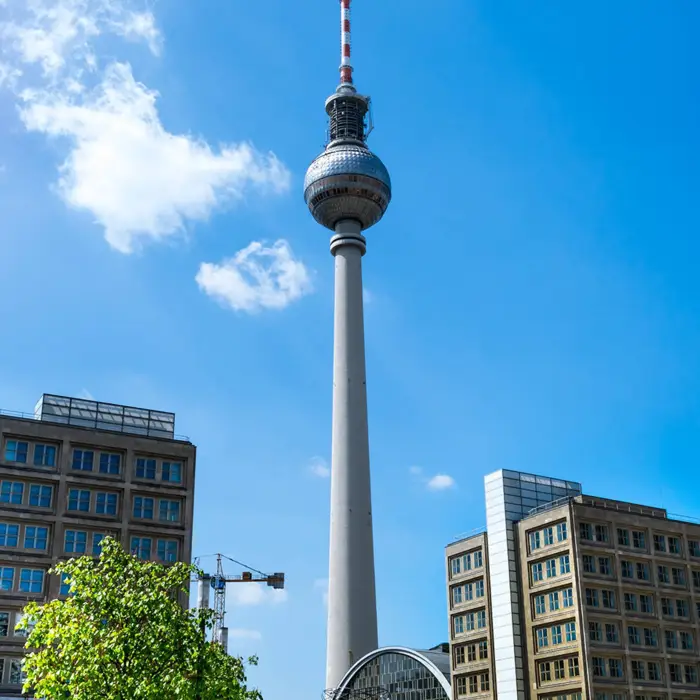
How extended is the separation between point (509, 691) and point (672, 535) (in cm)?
2063

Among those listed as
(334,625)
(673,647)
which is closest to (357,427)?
(334,625)

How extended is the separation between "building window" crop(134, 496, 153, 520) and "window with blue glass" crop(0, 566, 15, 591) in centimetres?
1248

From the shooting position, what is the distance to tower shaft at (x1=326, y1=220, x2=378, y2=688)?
11744 cm

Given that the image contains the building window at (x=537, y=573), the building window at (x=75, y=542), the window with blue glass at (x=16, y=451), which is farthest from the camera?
the building window at (x=75, y=542)

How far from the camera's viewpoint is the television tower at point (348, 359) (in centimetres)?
11850

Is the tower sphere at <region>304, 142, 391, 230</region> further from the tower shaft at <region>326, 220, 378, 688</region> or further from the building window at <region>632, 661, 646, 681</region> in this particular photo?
the building window at <region>632, 661, 646, 681</region>

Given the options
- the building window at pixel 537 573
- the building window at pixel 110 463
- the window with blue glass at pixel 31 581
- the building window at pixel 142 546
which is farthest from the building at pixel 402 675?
the window with blue glass at pixel 31 581

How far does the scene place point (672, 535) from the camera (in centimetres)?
9200

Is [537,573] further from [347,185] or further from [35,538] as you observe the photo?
[347,185]

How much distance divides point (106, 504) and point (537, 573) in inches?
1582

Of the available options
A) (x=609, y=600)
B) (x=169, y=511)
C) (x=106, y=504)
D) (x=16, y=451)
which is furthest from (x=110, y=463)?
(x=609, y=600)

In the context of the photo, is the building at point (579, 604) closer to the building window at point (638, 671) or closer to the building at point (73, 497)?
the building window at point (638, 671)

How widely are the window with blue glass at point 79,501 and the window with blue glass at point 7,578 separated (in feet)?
25.6

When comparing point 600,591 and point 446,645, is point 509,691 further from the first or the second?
point 446,645
